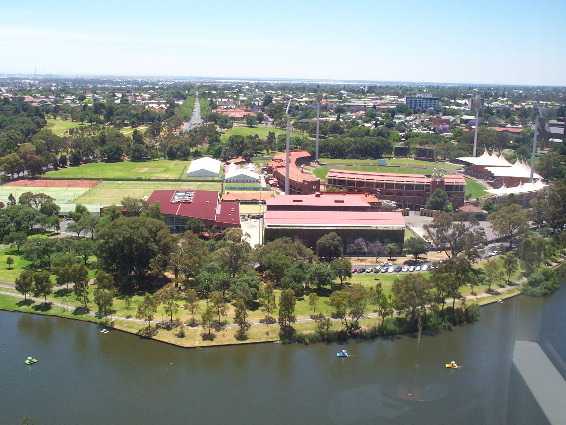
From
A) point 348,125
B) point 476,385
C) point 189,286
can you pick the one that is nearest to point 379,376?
point 476,385

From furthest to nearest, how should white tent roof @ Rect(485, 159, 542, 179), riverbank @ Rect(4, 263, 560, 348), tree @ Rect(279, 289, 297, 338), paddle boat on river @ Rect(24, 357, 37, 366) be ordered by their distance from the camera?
white tent roof @ Rect(485, 159, 542, 179) → tree @ Rect(279, 289, 297, 338) → riverbank @ Rect(4, 263, 560, 348) → paddle boat on river @ Rect(24, 357, 37, 366)

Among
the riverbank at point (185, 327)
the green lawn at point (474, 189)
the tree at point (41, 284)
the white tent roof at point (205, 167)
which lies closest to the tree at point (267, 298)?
the riverbank at point (185, 327)

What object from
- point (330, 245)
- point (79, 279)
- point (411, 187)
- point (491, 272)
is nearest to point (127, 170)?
point (411, 187)

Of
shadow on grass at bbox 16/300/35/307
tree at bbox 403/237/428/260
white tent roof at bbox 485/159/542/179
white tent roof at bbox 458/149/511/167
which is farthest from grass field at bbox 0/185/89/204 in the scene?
white tent roof at bbox 458/149/511/167

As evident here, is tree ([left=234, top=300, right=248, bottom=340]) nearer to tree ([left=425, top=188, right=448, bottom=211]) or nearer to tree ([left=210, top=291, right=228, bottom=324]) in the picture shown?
tree ([left=210, top=291, right=228, bottom=324])

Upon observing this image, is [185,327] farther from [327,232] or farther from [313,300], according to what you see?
[327,232]

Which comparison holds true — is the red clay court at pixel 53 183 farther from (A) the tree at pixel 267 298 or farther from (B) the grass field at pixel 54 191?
(A) the tree at pixel 267 298

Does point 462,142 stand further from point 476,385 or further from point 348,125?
point 476,385
